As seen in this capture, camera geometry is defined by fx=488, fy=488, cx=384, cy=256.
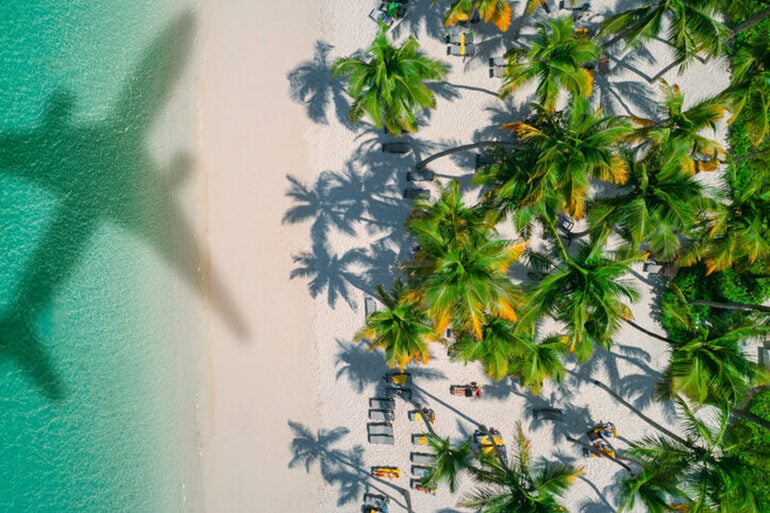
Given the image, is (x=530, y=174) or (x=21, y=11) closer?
(x=530, y=174)

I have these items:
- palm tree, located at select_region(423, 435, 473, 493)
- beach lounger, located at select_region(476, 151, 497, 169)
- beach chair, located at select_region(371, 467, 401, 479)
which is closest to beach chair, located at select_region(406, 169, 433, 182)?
beach lounger, located at select_region(476, 151, 497, 169)

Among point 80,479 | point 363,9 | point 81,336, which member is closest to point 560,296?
point 363,9

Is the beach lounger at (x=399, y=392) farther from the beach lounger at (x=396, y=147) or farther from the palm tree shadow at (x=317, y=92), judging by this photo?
the palm tree shadow at (x=317, y=92)

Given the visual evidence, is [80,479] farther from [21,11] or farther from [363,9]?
[363,9]

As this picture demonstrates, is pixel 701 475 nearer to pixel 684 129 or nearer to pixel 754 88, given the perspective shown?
pixel 684 129

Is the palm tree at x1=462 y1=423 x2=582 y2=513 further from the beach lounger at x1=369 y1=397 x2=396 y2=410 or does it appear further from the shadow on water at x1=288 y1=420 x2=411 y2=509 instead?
the shadow on water at x1=288 y1=420 x2=411 y2=509

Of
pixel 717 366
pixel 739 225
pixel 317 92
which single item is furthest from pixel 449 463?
pixel 317 92
